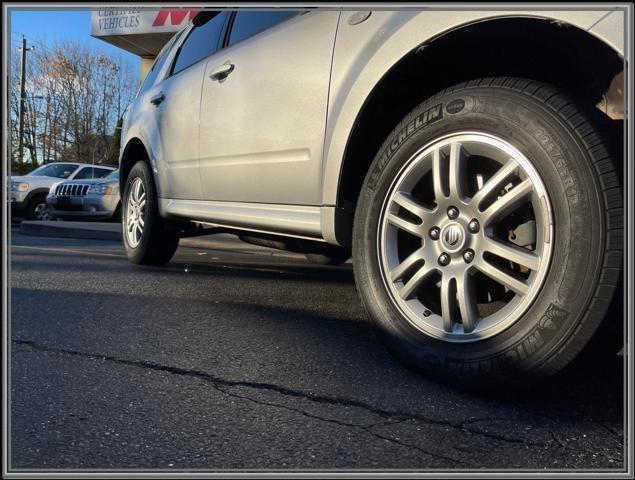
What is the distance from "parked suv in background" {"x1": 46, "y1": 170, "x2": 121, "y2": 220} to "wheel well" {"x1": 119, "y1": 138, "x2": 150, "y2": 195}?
21.8ft

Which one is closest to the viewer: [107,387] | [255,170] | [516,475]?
[516,475]

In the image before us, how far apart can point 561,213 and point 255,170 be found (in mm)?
1626

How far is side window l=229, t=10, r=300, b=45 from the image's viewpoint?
294 cm

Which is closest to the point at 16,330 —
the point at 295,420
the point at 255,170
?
the point at 255,170

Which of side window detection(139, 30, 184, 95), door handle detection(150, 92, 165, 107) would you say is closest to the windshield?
side window detection(139, 30, 184, 95)

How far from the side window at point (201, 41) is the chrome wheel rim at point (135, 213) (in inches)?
37.6

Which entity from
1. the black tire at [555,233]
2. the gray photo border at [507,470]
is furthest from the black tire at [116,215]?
the black tire at [555,233]

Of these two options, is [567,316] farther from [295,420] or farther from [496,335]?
[295,420]

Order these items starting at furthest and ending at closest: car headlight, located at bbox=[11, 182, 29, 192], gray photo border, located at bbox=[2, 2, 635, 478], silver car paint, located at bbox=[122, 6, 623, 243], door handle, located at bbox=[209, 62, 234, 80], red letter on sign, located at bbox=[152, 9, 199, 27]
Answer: red letter on sign, located at bbox=[152, 9, 199, 27] < car headlight, located at bbox=[11, 182, 29, 192] < door handle, located at bbox=[209, 62, 234, 80] < silver car paint, located at bbox=[122, 6, 623, 243] < gray photo border, located at bbox=[2, 2, 635, 478]

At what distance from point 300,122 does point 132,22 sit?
17.4 metres

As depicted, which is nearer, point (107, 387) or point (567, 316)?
point (567, 316)

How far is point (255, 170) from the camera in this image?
2973 mm

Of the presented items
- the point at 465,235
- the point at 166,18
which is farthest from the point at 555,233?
the point at 166,18

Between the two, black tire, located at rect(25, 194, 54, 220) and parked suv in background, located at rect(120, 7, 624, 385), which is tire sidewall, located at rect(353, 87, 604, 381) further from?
black tire, located at rect(25, 194, 54, 220)
